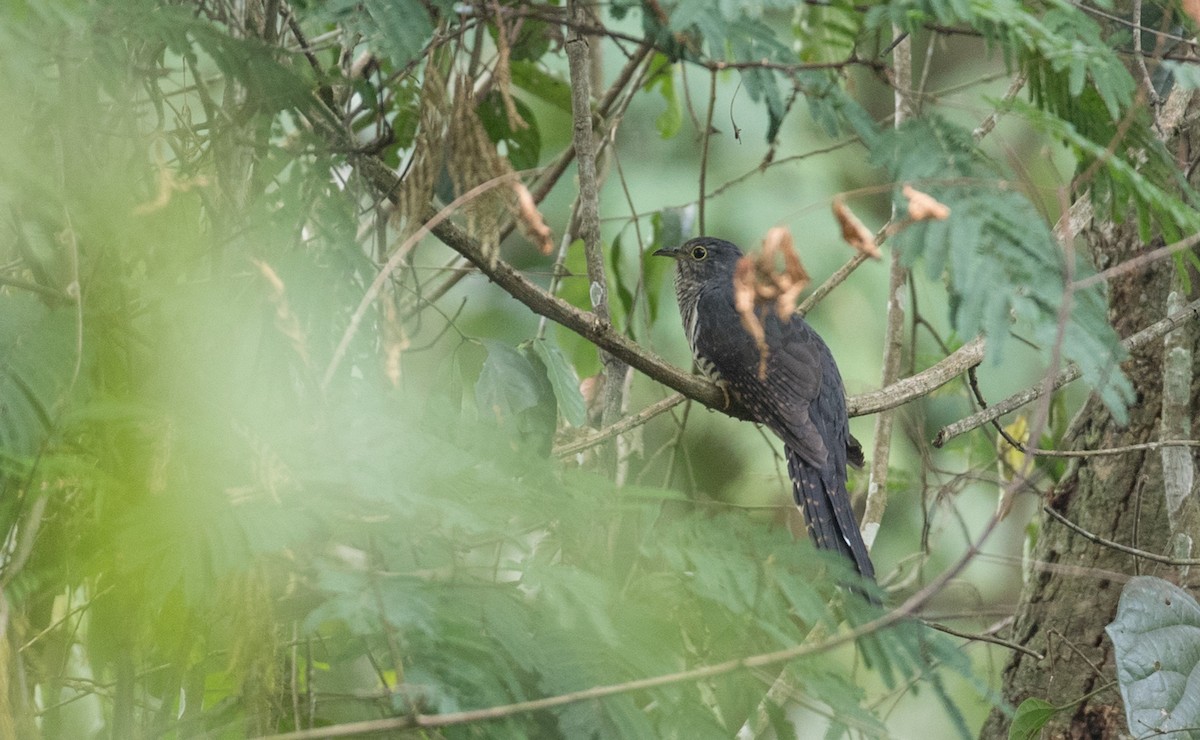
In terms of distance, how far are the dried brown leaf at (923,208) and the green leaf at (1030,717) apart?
1.80 metres

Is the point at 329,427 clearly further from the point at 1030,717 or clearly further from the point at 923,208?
the point at 1030,717

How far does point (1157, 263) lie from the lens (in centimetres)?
354

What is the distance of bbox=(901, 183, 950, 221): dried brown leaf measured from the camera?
5.36 ft

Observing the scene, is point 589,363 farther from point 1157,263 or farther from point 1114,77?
point 1114,77

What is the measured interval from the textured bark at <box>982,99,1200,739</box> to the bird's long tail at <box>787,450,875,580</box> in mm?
573

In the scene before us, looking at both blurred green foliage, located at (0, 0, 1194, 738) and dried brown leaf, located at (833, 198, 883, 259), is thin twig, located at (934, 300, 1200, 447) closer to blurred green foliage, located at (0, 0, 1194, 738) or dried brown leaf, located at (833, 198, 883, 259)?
blurred green foliage, located at (0, 0, 1194, 738)

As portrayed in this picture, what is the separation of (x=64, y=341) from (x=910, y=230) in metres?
1.34

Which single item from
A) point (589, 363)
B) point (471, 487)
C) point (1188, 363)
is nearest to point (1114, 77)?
point (471, 487)

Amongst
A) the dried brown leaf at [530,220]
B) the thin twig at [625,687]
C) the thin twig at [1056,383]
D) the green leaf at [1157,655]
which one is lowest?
the green leaf at [1157,655]

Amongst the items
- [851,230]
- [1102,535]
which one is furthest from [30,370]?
[1102,535]

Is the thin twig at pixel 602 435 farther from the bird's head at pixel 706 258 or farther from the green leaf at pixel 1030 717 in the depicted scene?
the bird's head at pixel 706 258

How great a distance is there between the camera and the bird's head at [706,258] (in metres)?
4.79

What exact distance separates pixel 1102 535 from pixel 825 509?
0.85 meters

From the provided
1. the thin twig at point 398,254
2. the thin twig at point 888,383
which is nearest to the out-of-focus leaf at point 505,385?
the thin twig at point 398,254
